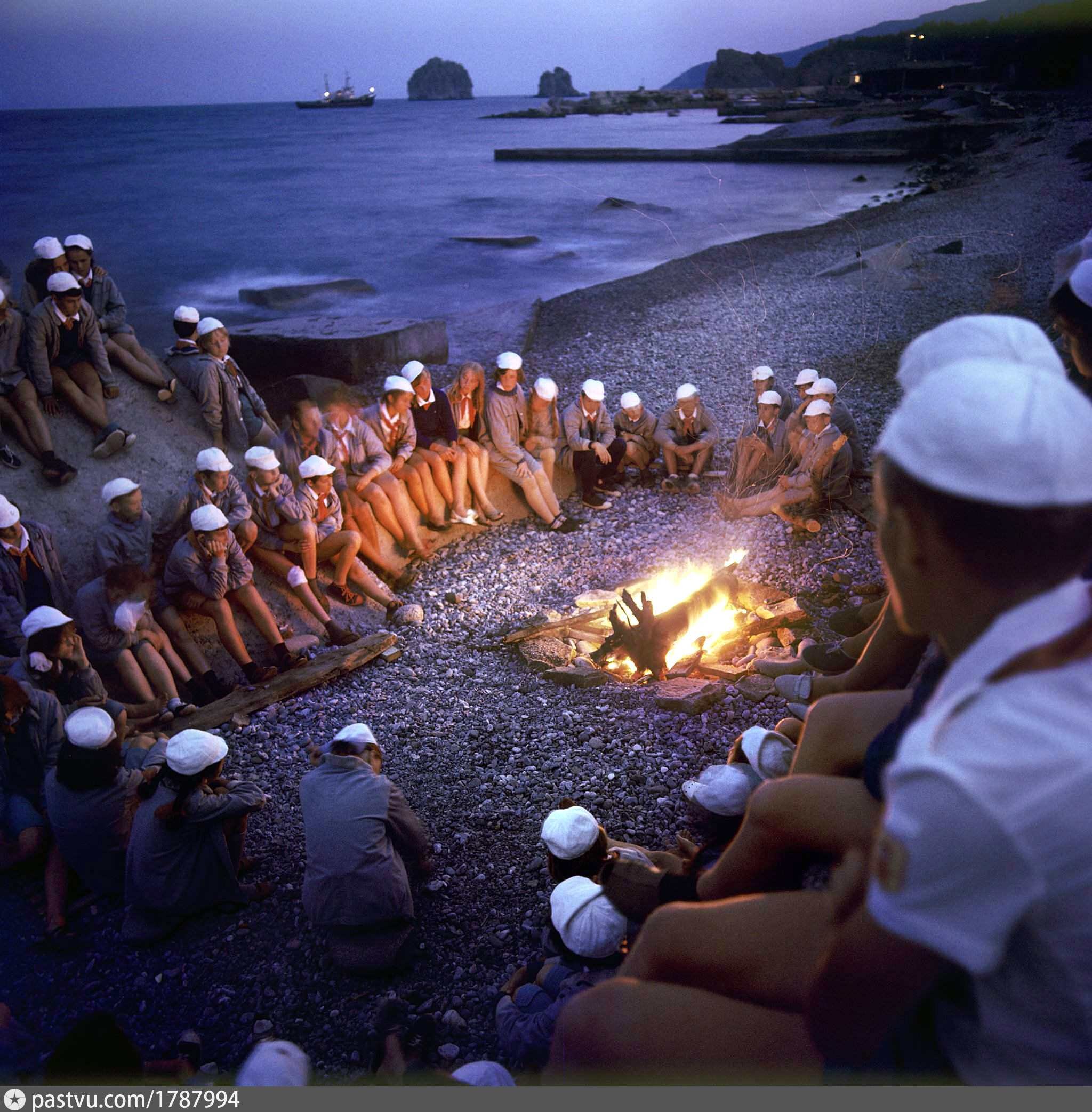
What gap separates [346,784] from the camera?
3812 mm

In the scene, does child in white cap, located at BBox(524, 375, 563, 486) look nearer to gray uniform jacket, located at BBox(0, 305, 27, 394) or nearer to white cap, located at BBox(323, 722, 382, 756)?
gray uniform jacket, located at BBox(0, 305, 27, 394)

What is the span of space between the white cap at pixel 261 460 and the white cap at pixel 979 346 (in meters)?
5.72

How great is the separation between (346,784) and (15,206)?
50.1 metres

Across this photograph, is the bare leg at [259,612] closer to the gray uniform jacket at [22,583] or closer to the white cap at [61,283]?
the gray uniform jacket at [22,583]

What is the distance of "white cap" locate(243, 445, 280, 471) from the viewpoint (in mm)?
6473

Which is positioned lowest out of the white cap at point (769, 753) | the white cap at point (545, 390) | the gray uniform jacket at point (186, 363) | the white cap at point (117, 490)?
the white cap at point (769, 753)

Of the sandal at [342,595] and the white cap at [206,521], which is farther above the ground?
the white cap at [206,521]

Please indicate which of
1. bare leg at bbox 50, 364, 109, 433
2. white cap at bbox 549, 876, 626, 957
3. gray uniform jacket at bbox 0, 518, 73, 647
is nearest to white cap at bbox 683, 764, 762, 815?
white cap at bbox 549, 876, 626, 957

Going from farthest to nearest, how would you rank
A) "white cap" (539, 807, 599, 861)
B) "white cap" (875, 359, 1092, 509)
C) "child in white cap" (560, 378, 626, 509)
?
"child in white cap" (560, 378, 626, 509) → "white cap" (539, 807, 599, 861) → "white cap" (875, 359, 1092, 509)

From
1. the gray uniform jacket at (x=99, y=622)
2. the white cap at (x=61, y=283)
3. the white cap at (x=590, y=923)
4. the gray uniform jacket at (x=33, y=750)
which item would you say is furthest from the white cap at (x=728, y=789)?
the white cap at (x=61, y=283)

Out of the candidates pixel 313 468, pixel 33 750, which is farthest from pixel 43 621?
pixel 313 468

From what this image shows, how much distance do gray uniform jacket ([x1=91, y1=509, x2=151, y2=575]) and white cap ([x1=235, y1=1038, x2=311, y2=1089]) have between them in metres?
4.23

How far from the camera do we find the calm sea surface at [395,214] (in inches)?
975

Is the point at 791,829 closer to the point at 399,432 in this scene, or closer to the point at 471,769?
the point at 471,769
